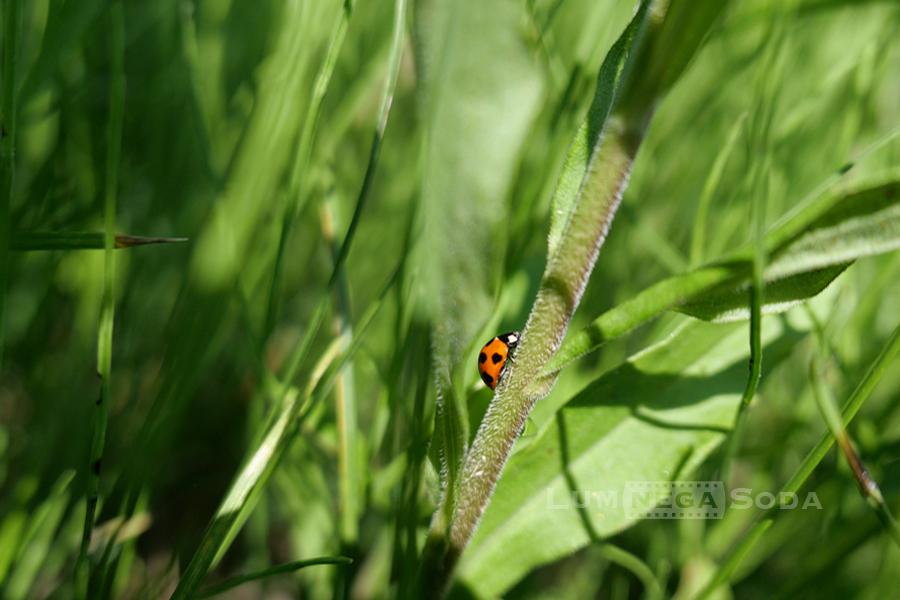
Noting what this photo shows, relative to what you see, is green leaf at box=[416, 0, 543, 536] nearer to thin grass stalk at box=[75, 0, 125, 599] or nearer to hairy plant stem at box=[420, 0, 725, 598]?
hairy plant stem at box=[420, 0, 725, 598]

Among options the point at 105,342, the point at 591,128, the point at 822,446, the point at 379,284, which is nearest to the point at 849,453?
the point at 822,446

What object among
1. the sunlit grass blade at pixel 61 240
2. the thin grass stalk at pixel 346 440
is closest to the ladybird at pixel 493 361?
the thin grass stalk at pixel 346 440

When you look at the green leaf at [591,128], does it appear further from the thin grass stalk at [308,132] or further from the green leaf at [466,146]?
the thin grass stalk at [308,132]

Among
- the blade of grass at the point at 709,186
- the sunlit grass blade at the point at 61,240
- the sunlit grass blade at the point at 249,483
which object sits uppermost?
Result: the blade of grass at the point at 709,186

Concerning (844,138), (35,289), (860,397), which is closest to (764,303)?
(860,397)

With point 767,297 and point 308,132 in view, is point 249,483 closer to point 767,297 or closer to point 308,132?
point 308,132

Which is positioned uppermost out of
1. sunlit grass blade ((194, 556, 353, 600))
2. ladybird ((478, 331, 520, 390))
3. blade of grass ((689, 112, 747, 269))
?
blade of grass ((689, 112, 747, 269))

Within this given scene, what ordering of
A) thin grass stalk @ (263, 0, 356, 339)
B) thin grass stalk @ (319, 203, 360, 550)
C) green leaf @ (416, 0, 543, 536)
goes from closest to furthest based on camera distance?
green leaf @ (416, 0, 543, 536) → thin grass stalk @ (263, 0, 356, 339) → thin grass stalk @ (319, 203, 360, 550)

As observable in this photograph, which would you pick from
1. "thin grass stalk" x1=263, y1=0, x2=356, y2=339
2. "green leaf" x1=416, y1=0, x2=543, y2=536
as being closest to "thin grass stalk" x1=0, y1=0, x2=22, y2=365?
"thin grass stalk" x1=263, y1=0, x2=356, y2=339

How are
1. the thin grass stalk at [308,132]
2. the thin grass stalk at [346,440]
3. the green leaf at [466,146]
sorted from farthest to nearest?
the thin grass stalk at [346,440], the thin grass stalk at [308,132], the green leaf at [466,146]
